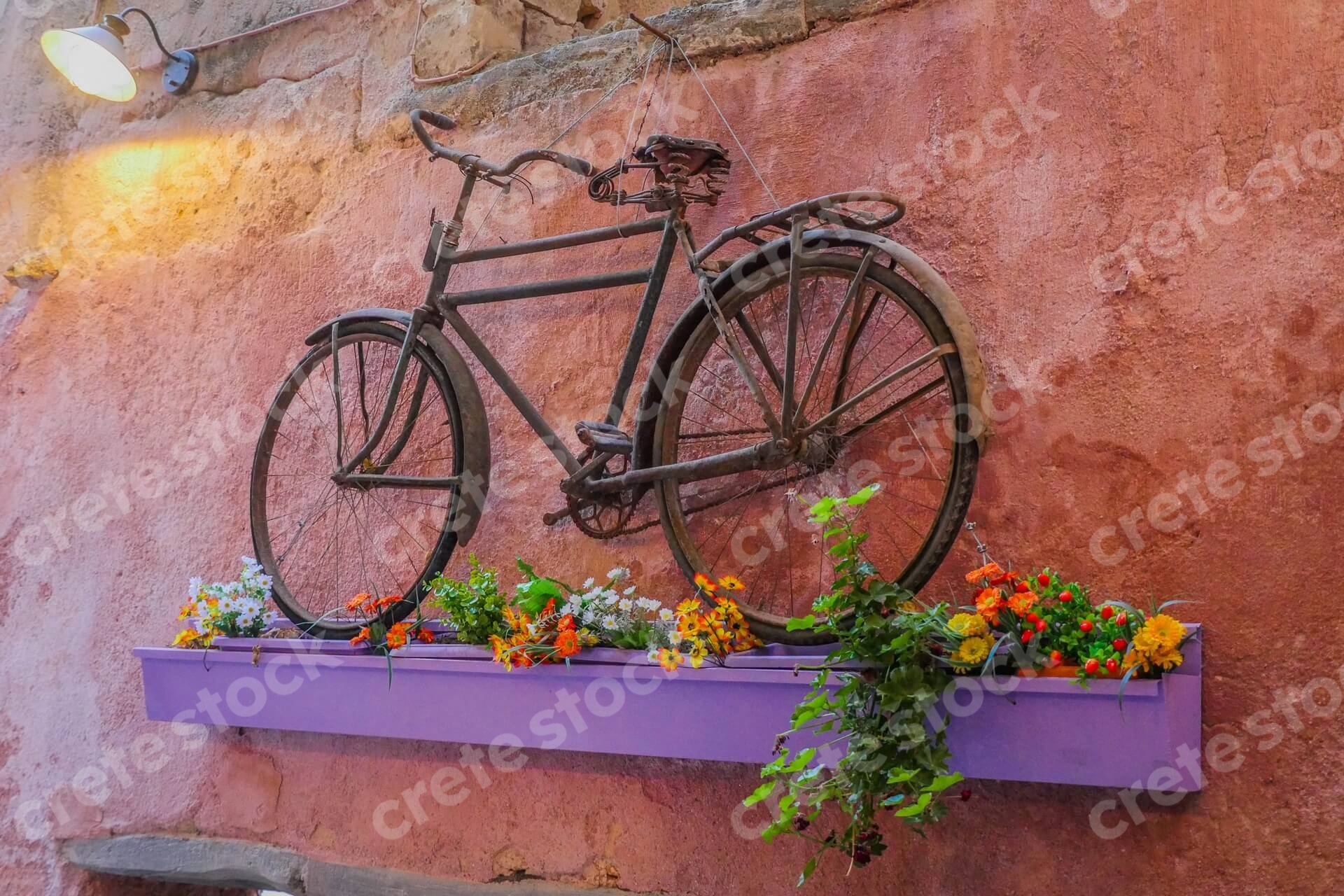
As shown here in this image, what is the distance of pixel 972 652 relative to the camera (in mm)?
1844

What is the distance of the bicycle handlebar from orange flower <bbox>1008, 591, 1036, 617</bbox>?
1.37m

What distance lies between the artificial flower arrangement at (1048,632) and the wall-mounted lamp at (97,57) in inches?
120

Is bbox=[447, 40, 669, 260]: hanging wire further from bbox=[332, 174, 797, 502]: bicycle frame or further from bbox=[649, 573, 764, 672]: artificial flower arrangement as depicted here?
bbox=[649, 573, 764, 672]: artificial flower arrangement

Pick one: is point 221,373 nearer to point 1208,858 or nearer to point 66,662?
point 66,662

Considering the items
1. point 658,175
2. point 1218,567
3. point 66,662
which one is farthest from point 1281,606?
point 66,662

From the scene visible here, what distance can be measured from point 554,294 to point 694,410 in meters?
0.44

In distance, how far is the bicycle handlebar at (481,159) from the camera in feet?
8.55

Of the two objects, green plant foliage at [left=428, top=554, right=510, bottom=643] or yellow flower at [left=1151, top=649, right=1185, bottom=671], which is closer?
yellow flower at [left=1151, top=649, right=1185, bottom=671]

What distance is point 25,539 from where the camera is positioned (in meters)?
3.56

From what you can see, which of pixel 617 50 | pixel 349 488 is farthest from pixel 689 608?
pixel 617 50

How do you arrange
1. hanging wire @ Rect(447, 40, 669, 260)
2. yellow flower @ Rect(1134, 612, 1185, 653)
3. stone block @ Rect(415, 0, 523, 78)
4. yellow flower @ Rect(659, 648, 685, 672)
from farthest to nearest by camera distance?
stone block @ Rect(415, 0, 523, 78), hanging wire @ Rect(447, 40, 669, 260), yellow flower @ Rect(659, 648, 685, 672), yellow flower @ Rect(1134, 612, 1185, 653)

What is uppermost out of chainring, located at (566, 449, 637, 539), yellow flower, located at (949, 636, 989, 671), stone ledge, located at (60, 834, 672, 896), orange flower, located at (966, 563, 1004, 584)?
chainring, located at (566, 449, 637, 539)

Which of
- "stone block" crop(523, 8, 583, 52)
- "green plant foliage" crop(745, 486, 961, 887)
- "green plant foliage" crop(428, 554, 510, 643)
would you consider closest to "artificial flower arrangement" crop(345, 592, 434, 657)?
"green plant foliage" crop(428, 554, 510, 643)

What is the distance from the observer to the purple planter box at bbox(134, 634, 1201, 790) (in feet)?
5.82
